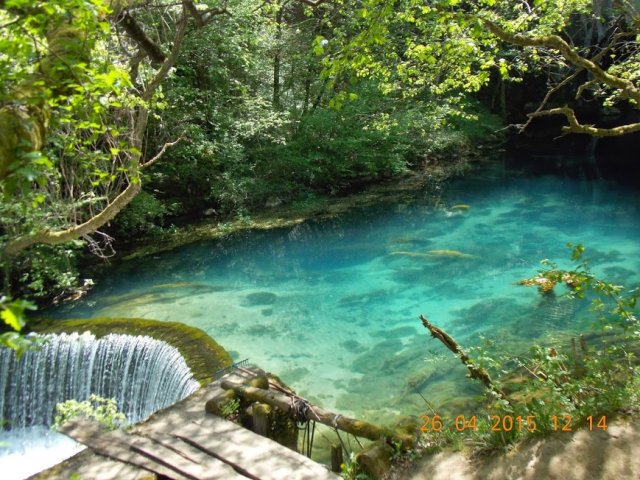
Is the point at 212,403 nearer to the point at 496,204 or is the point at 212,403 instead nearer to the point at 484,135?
the point at 496,204

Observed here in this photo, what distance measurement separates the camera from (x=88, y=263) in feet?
40.5

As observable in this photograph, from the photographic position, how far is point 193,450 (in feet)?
12.9

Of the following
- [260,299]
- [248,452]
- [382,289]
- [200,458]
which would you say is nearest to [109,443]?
[200,458]

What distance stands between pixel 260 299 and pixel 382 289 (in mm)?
2701

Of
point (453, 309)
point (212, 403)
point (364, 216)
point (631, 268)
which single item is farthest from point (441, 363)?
point (364, 216)

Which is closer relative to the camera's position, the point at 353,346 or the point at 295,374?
the point at 295,374

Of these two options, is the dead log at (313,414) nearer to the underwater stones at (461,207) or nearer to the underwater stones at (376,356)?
the underwater stones at (376,356)

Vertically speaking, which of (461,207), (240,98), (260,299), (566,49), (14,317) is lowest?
(260,299)

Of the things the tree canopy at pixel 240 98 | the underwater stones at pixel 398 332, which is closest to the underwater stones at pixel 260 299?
the underwater stones at pixel 398 332

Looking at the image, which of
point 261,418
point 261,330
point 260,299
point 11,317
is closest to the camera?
point 11,317

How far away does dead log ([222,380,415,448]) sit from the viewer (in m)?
3.66

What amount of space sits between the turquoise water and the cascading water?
145cm

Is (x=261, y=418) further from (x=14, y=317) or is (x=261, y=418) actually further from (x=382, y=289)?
(x=382, y=289)

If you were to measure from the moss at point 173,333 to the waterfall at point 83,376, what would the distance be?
0.73 ft
